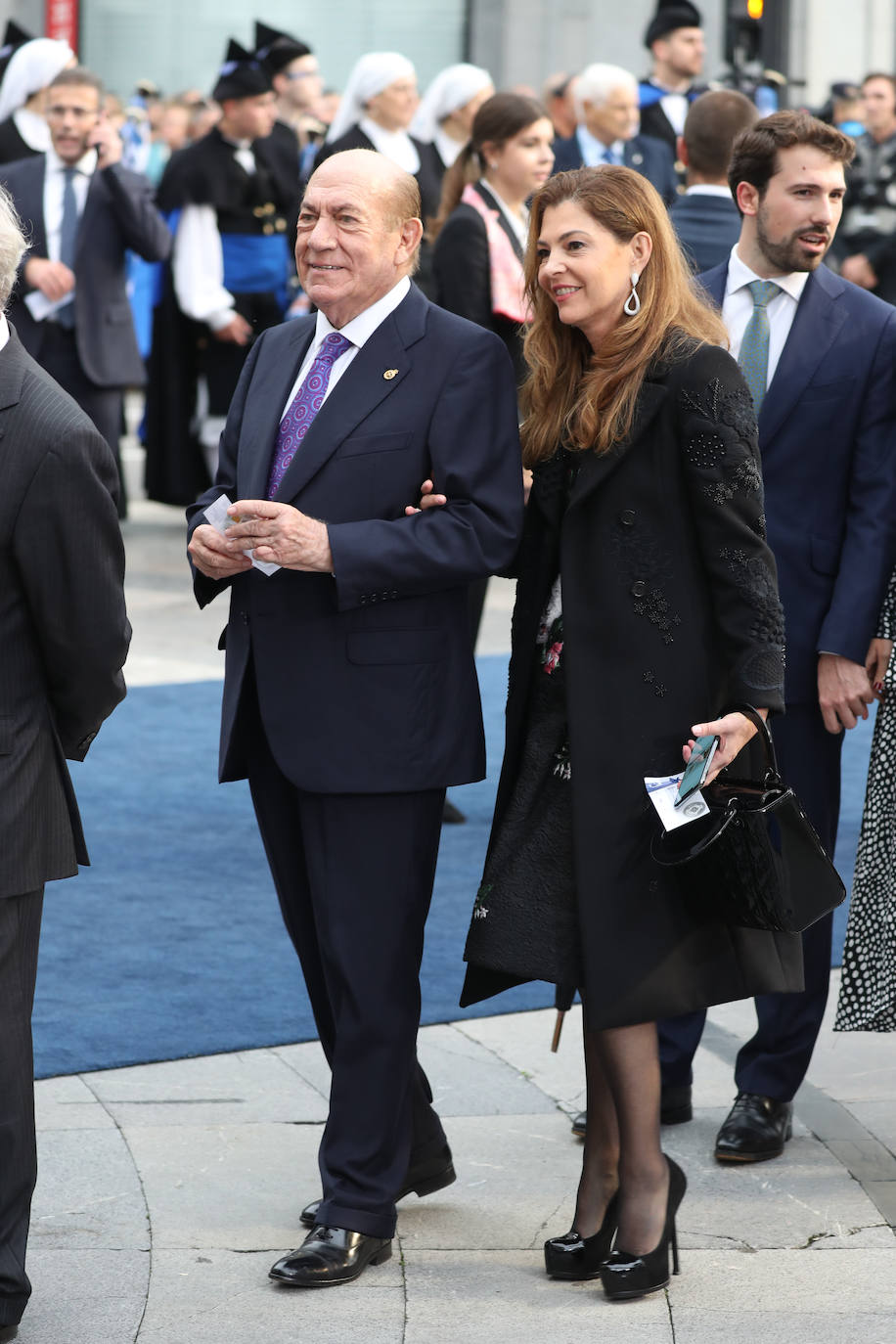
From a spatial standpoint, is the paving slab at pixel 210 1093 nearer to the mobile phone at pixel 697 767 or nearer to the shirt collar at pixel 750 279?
the mobile phone at pixel 697 767

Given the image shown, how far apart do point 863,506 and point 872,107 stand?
10016mm

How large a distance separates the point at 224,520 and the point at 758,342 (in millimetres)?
1307

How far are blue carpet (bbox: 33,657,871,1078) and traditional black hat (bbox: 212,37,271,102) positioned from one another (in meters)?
4.46

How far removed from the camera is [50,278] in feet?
31.2

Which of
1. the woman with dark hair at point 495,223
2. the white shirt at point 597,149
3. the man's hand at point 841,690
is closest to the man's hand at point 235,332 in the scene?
the white shirt at point 597,149

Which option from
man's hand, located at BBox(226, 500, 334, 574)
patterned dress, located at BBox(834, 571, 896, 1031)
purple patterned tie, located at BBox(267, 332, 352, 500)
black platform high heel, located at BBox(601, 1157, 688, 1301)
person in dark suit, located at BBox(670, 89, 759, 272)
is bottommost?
black platform high heel, located at BBox(601, 1157, 688, 1301)

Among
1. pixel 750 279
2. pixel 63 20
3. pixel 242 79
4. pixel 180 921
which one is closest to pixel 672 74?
pixel 242 79

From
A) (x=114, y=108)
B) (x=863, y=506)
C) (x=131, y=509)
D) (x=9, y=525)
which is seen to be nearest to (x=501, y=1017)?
(x=863, y=506)

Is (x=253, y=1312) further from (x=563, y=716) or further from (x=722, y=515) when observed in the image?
(x=722, y=515)

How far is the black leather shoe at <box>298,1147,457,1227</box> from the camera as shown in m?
3.92

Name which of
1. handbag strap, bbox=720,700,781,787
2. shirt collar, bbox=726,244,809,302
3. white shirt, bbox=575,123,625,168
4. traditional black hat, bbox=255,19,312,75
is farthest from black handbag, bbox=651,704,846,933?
traditional black hat, bbox=255,19,312,75

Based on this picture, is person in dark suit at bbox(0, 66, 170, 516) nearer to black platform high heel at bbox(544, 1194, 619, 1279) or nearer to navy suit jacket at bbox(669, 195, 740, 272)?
navy suit jacket at bbox(669, 195, 740, 272)

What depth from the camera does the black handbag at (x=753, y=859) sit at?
135 inches

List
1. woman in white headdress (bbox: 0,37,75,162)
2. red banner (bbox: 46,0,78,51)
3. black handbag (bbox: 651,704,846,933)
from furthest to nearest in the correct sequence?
red banner (bbox: 46,0,78,51), woman in white headdress (bbox: 0,37,75,162), black handbag (bbox: 651,704,846,933)
